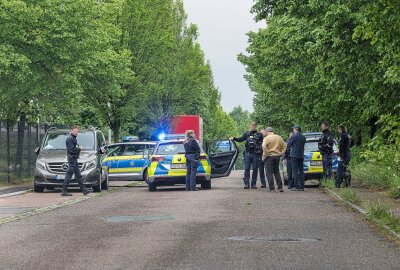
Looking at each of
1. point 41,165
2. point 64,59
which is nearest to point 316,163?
point 41,165

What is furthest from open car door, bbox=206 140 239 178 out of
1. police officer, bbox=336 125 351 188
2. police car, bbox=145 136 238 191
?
police officer, bbox=336 125 351 188

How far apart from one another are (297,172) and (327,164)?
6.08 ft

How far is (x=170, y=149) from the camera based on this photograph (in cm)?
2562

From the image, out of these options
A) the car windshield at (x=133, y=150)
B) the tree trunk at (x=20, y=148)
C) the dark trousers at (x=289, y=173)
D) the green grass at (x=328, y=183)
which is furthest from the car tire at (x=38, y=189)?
the green grass at (x=328, y=183)

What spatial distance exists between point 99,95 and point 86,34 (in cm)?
840

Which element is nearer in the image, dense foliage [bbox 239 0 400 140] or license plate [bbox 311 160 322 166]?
dense foliage [bbox 239 0 400 140]

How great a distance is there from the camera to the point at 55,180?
81.7 ft

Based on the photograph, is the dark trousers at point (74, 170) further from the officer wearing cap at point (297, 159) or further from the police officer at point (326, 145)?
the police officer at point (326, 145)

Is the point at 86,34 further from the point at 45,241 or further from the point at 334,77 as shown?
the point at 45,241

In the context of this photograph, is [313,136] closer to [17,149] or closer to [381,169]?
[381,169]

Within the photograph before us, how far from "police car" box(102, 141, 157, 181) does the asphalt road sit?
13.9 m

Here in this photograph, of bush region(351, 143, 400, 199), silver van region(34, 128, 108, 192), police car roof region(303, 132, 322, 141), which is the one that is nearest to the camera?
bush region(351, 143, 400, 199)

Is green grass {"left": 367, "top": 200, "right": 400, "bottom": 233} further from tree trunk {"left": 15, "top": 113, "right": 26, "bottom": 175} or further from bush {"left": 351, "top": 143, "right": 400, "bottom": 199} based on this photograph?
tree trunk {"left": 15, "top": 113, "right": 26, "bottom": 175}

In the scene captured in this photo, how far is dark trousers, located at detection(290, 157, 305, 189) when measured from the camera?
24.1 meters
